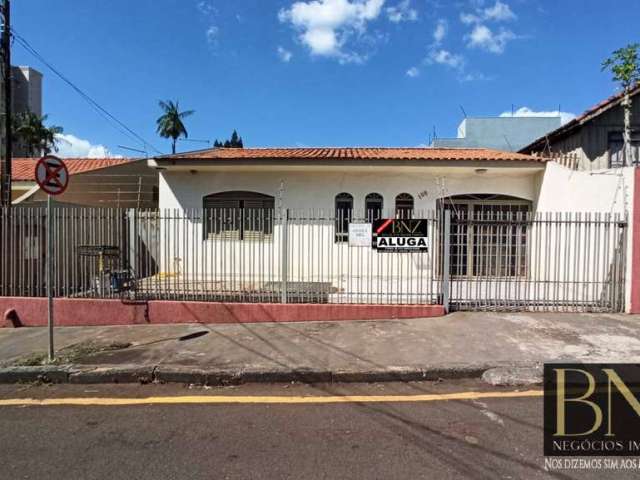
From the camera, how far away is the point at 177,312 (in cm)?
715

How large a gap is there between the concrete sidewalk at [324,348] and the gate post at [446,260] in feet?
0.99

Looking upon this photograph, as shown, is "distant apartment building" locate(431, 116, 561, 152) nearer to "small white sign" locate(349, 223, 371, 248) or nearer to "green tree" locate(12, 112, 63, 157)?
"small white sign" locate(349, 223, 371, 248)

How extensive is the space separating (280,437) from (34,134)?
39837 millimetres

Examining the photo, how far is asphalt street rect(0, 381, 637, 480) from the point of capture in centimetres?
289

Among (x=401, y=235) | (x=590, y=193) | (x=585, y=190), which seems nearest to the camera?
(x=401, y=235)

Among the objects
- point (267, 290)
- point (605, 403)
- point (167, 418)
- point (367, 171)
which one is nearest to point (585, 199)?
point (367, 171)

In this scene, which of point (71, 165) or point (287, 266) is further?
point (71, 165)

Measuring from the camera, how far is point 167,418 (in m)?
3.75


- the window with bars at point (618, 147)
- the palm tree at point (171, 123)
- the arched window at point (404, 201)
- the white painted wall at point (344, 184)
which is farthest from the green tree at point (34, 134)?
the window with bars at point (618, 147)

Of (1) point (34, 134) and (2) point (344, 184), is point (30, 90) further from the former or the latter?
(2) point (344, 184)

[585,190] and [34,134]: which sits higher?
[34,134]

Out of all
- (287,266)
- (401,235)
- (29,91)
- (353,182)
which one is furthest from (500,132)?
(29,91)

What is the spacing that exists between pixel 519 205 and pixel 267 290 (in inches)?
298

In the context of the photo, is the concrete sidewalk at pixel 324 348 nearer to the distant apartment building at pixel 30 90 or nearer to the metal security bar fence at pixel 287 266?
the metal security bar fence at pixel 287 266
